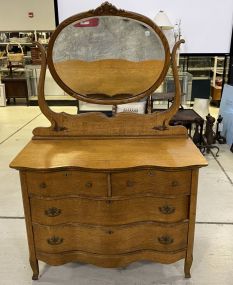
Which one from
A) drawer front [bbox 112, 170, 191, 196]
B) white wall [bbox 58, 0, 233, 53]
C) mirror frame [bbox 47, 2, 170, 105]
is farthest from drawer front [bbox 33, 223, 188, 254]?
white wall [bbox 58, 0, 233, 53]

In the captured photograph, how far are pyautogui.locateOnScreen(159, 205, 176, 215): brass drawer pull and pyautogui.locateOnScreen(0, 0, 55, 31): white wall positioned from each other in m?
5.89

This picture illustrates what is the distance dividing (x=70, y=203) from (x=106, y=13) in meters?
1.03

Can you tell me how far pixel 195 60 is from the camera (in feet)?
19.0

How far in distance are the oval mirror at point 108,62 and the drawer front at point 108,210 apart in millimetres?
610

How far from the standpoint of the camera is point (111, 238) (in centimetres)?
159

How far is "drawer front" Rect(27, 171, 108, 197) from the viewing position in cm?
146

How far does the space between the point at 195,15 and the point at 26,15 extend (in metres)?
4.30

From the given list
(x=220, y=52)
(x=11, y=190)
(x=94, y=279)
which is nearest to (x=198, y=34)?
(x=220, y=52)

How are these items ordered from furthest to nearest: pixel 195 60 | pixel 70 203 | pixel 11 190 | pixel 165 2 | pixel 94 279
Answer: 1. pixel 195 60
2. pixel 165 2
3. pixel 11 190
4. pixel 94 279
5. pixel 70 203

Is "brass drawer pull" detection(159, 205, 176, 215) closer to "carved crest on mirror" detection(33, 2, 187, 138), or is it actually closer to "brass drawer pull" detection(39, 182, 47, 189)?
"carved crest on mirror" detection(33, 2, 187, 138)

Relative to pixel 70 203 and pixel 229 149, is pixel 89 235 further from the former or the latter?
pixel 229 149

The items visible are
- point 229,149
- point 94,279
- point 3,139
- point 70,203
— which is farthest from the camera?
point 3,139

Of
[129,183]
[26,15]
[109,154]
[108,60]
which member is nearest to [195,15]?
[108,60]

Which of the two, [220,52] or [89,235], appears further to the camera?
[220,52]
